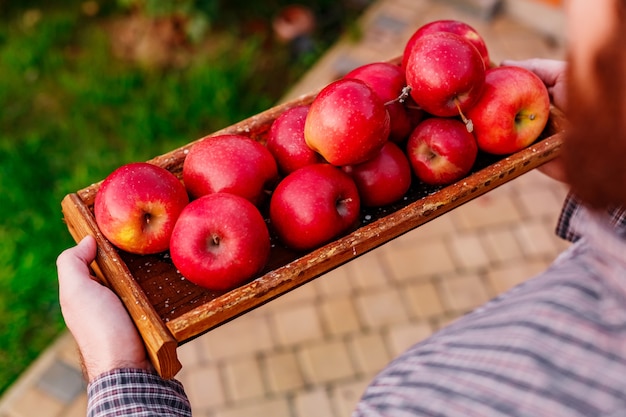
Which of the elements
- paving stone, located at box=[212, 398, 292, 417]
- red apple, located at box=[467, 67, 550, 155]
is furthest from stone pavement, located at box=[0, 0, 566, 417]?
red apple, located at box=[467, 67, 550, 155]

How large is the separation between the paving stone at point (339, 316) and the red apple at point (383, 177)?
1.16 metres

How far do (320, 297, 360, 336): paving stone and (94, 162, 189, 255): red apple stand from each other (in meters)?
1.26

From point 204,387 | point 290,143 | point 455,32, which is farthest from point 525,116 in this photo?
point 204,387

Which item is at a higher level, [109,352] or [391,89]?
[391,89]

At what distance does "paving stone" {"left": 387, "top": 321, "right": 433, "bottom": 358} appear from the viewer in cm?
249

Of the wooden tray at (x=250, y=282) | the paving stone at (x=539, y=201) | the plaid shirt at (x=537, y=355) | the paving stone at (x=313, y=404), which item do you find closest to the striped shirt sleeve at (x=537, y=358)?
the plaid shirt at (x=537, y=355)

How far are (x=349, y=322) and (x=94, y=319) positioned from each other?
1.41 meters

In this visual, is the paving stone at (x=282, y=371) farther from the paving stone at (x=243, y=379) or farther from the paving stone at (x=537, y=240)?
the paving stone at (x=537, y=240)

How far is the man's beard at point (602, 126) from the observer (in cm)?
72

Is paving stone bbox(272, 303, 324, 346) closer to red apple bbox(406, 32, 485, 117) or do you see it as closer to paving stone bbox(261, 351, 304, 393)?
paving stone bbox(261, 351, 304, 393)

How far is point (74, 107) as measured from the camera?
3105mm

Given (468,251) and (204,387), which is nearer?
(204,387)

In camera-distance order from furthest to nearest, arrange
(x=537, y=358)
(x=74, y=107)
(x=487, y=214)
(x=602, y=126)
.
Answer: (x=74, y=107), (x=487, y=214), (x=537, y=358), (x=602, y=126)

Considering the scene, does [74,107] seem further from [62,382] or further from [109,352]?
[109,352]
